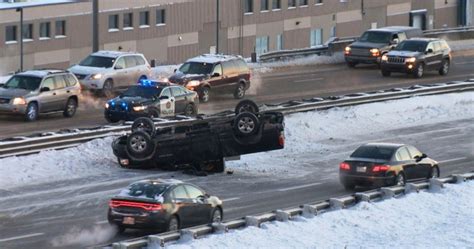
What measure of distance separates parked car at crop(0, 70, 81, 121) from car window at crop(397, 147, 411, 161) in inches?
473

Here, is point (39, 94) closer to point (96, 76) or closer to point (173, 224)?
point (96, 76)

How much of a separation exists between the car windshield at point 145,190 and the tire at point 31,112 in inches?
560

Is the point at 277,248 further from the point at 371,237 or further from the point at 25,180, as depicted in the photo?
the point at 25,180

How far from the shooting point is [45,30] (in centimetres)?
7000

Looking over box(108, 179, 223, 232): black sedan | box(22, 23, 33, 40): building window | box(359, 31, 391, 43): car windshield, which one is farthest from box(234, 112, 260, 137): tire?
box(22, 23, 33, 40): building window

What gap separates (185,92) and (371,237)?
15982 mm

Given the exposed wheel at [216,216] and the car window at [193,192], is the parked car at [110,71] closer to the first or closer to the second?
the exposed wheel at [216,216]

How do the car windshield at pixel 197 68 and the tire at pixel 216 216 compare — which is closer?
the tire at pixel 216 216

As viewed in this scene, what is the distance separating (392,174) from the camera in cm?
3619

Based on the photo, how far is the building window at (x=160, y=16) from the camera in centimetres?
7788

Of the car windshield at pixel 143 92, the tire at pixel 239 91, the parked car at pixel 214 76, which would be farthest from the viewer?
the tire at pixel 239 91

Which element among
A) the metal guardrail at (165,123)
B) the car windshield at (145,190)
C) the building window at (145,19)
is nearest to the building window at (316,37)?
the building window at (145,19)

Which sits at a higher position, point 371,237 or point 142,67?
point 142,67

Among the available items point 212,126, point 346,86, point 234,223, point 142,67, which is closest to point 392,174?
point 212,126
